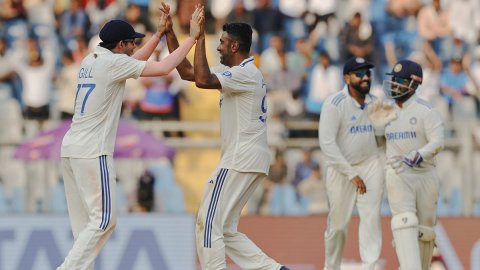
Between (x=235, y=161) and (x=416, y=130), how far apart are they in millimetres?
2294

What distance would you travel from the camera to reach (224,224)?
1029 centimetres

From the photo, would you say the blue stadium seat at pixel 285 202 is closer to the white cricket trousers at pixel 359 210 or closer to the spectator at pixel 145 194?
the spectator at pixel 145 194

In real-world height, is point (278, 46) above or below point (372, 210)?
above

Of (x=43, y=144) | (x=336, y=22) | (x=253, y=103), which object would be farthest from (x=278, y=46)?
(x=253, y=103)

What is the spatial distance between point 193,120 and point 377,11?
354cm

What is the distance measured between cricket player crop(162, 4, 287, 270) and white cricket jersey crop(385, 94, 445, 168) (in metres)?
1.92

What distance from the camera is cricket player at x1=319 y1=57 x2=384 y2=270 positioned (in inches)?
475

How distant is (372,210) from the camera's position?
1209 cm

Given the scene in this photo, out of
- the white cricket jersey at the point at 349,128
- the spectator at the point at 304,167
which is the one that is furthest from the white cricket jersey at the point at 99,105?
the spectator at the point at 304,167

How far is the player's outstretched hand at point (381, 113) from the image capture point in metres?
12.0

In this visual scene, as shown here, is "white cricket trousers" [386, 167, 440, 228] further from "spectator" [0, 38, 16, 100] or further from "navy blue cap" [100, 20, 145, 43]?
"spectator" [0, 38, 16, 100]

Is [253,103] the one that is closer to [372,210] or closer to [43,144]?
[372,210]

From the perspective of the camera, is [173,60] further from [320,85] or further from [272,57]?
[272,57]

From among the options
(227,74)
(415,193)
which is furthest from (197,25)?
(415,193)
